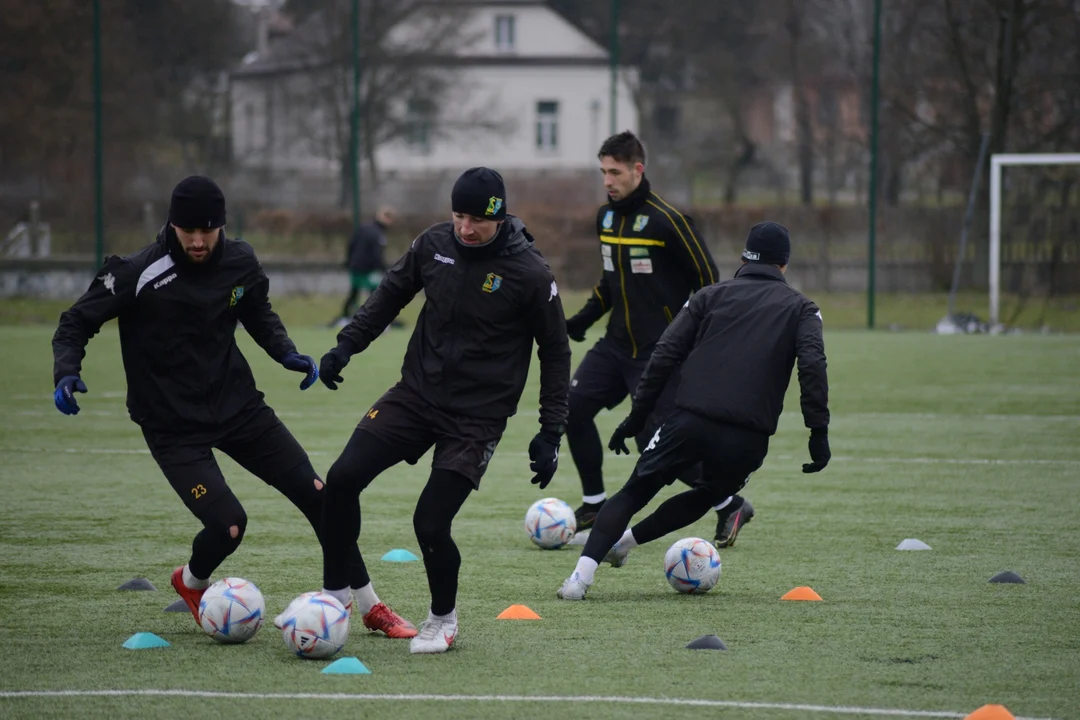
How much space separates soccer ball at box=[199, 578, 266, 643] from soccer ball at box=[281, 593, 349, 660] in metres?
0.24

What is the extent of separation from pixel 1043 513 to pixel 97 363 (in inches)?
513

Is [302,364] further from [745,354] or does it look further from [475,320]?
[745,354]

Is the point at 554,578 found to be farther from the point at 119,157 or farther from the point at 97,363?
the point at 119,157

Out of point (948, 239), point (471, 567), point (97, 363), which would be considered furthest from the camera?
point (948, 239)

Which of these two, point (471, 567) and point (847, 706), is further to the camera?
point (471, 567)

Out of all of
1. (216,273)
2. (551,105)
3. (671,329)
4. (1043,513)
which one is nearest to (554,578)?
(671,329)

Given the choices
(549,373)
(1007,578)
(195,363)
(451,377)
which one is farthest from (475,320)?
(1007,578)

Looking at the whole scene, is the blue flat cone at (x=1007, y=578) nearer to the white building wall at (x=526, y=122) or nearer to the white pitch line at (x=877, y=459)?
the white pitch line at (x=877, y=459)

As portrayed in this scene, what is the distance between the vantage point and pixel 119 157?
81.4 ft

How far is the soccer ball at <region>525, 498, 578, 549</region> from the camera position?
7.89 metres

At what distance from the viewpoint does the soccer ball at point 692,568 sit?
6676mm

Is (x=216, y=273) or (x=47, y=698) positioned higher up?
(x=216, y=273)

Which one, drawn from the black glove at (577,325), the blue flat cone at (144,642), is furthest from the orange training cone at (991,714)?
the black glove at (577,325)

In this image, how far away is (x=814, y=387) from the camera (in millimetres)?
6355
